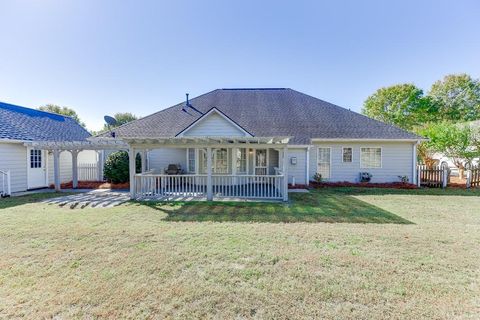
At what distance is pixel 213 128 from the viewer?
1186 centimetres

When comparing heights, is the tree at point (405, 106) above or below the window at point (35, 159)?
above

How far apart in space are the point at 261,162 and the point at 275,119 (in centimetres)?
368

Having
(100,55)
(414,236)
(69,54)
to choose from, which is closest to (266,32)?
(100,55)

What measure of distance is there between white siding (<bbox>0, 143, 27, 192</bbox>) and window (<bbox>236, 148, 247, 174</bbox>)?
37.7ft

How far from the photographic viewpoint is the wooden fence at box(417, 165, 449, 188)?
42.1 ft

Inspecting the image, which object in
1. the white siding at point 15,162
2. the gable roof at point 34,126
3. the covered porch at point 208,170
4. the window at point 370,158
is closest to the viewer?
the covered porch at point 208,170

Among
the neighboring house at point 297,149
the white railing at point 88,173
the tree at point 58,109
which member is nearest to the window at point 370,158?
the neighboring house at point 297,149

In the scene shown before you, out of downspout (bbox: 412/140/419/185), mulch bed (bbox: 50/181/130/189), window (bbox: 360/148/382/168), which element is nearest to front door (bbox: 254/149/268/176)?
window (bbox: 360/148/382/168)

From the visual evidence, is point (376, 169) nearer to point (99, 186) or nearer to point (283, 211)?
point (283, 211)

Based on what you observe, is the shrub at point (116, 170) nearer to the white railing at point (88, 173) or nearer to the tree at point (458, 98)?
the white railing at point (88, 173)

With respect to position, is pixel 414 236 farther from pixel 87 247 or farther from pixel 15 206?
pixel 15 206

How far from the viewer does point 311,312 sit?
9.11ft

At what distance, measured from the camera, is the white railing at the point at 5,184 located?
33.8 feet

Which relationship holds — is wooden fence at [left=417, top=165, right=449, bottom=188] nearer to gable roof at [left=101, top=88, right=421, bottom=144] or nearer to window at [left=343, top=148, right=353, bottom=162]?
gable roof at [left=101, top=88, right=421, bottom=144]
